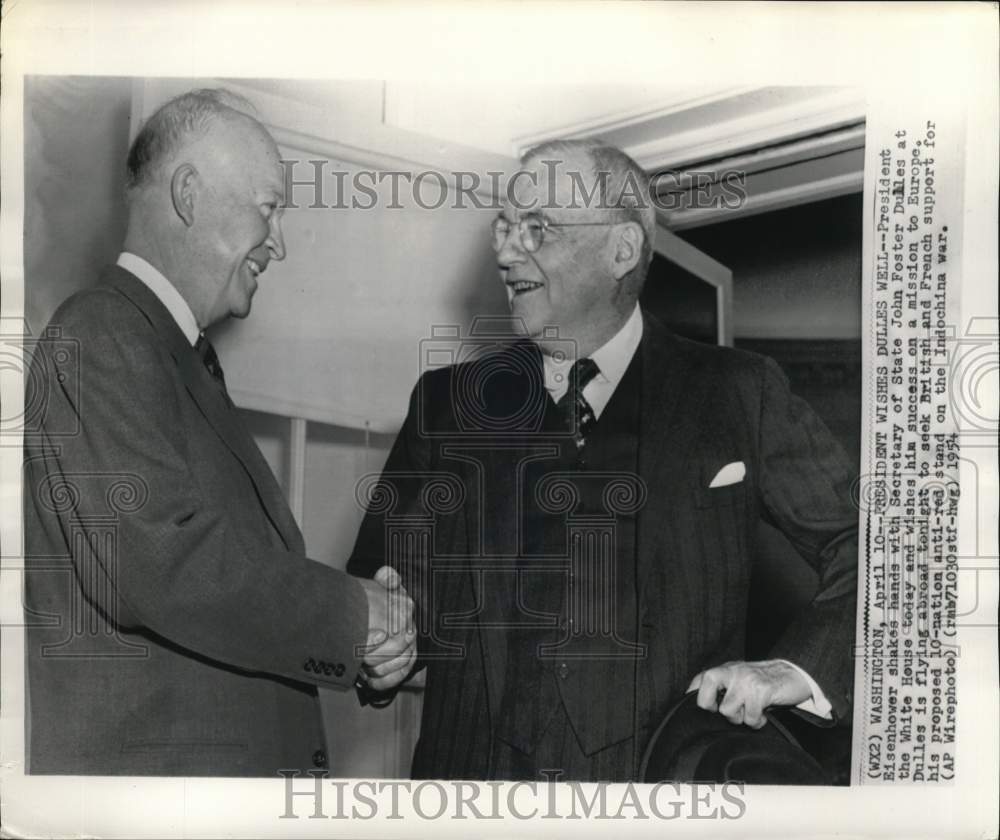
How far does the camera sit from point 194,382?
1369 millimetres

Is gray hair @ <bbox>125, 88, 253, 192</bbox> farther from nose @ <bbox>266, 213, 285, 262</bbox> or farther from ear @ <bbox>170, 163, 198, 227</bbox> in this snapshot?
nose @ <bbox>266, 213, 285, 262</bbox>

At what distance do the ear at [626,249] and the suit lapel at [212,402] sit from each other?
0.50m

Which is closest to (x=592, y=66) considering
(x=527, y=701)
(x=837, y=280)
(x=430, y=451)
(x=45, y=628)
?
(x=837, y=280)

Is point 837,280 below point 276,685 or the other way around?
the other way around

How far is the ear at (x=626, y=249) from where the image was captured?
4.71ft

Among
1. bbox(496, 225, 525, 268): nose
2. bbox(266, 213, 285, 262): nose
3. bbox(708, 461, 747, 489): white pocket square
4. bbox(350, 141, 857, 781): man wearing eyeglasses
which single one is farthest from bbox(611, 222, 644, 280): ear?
bbox(266, 213, 285, 262): nose

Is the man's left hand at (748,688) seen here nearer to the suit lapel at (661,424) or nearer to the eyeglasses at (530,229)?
the suit lapel at (661,424)

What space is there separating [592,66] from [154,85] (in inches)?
21.2

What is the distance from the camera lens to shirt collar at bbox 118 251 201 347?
1.39m

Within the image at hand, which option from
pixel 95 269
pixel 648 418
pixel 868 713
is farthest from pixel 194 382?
pixel 868 713

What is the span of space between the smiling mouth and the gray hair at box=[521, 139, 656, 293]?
12 cm

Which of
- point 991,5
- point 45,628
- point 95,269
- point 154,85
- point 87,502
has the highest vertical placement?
point 991,5

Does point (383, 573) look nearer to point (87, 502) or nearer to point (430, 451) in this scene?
point (430, 451)

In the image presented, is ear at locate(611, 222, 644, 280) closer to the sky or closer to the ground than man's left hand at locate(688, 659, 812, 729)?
closer to the sky
